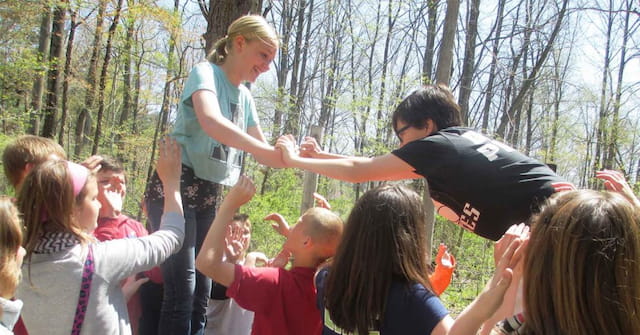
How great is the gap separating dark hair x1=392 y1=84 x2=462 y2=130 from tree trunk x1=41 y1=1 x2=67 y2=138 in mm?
9401

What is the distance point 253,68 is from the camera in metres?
2.15

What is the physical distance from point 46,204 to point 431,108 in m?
1.66

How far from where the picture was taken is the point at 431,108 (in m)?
2.14

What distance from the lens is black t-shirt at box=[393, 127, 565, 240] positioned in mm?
1885

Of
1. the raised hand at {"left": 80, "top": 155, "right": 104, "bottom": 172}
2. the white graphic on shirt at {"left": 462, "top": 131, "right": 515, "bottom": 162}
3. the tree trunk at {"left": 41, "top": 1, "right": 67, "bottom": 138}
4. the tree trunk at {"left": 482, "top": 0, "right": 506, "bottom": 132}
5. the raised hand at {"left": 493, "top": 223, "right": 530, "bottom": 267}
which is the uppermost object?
the tree trunk at {"left": 482, "top": 0, "right": 506, "bottom": 132}

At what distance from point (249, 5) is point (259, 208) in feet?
25.3

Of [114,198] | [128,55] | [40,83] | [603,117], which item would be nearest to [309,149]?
[114,198]

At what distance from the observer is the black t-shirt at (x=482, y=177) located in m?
1.88

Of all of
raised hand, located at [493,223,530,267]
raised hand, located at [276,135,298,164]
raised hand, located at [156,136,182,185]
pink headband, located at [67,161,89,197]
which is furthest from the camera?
raised hand, located at [276,135,298,164]

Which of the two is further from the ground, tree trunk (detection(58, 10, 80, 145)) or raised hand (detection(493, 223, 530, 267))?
tree trunk (detection(58, 10, 80, 145))

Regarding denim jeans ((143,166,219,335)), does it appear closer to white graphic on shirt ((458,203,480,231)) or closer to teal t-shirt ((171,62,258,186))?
teal t-shirt ((171,62,258,186))

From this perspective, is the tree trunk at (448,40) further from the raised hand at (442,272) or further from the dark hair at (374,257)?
the dark hair at (374,257)

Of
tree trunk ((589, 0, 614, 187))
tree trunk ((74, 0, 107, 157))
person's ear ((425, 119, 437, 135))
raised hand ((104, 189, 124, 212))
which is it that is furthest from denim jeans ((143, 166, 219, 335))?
tree trunk ((589, 0, 614, 187))

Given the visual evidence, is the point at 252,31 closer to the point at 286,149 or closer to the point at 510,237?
the point at 286,149
